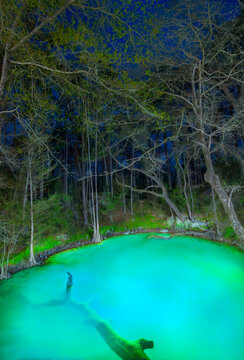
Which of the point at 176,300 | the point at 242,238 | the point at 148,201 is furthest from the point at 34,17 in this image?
the point at 148,201

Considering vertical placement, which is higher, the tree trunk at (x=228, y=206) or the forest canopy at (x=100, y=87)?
the forest canopy at (x=100, y=87)

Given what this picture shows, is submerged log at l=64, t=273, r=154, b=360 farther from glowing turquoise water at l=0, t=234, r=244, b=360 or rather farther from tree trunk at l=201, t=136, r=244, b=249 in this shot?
tree trunk at l=201, t=136, r=244, b=249

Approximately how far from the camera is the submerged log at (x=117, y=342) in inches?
117

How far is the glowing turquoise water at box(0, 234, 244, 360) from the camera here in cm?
324

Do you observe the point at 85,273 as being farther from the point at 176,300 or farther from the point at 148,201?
the point at 148,201

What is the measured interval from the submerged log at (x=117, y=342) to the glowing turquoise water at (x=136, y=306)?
11 cm

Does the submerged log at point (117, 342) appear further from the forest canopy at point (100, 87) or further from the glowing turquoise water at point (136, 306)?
the forest canopy at point (100, 87)

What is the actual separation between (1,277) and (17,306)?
2048 mm

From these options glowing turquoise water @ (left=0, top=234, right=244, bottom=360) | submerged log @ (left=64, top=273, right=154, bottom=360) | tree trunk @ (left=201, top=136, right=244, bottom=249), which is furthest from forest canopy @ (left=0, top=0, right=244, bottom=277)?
submerged log @ (left=64, top=273, right=154, bottom=360)

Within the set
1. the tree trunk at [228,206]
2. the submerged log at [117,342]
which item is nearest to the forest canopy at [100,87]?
the tree trunk at [228,206]

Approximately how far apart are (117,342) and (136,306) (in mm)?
1241

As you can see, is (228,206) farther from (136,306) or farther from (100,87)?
(100,87)

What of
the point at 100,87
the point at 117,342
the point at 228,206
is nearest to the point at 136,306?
the point at 117,342

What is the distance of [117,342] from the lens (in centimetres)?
332
